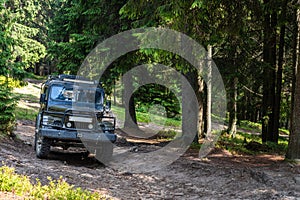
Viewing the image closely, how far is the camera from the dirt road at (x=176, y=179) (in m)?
8.01

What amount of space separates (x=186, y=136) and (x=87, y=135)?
6.03 meters

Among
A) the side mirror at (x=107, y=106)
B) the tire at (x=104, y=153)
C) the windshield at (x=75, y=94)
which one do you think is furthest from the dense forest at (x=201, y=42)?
the tire at (x=104, y=153)

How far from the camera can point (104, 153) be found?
37.5 ft

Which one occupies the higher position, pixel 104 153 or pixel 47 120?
pixel 47 120

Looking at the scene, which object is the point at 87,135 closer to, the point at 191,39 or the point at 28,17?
the point at 191,39

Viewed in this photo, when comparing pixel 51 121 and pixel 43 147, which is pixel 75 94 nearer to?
pixel 51 121

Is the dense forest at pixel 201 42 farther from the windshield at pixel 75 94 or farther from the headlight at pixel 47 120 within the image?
the headlight at pixel 47 120

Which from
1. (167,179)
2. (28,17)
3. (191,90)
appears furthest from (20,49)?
(167,179)

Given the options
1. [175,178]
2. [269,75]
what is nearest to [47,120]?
[175,178]

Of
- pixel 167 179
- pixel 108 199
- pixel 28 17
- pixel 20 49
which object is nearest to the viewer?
pixel 108 199

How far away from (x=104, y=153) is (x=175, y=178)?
9.10 feet

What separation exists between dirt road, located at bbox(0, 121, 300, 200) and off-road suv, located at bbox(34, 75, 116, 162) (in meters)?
0.63

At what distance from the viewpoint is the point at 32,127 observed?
18.4 m

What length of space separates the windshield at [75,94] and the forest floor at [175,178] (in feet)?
6.70
